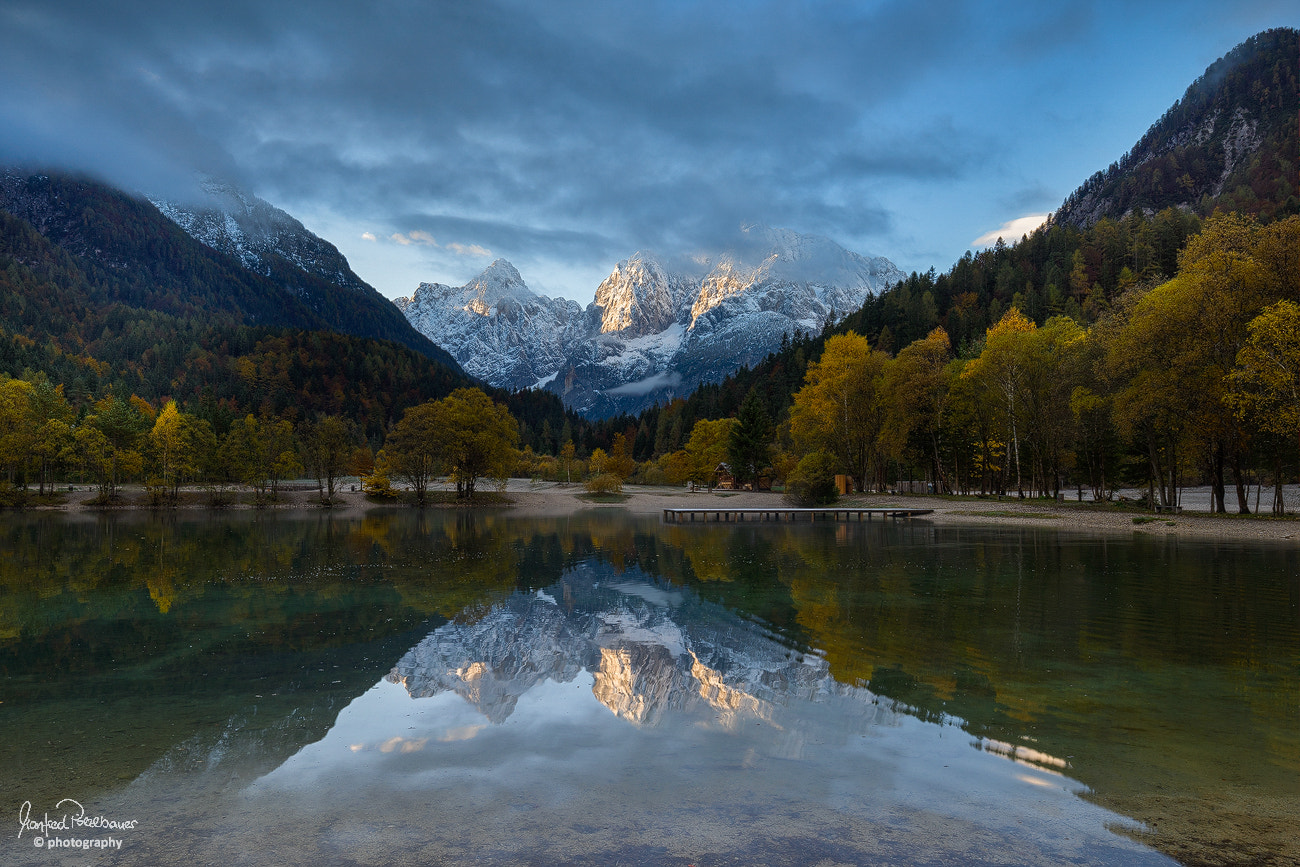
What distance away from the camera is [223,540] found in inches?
1382

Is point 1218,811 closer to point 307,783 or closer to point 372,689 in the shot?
point 307,783

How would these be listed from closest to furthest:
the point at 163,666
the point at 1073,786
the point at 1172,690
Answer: the point at 1073,786
the point at 1172,690
the point at 163,666

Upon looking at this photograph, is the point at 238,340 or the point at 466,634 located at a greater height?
the point at 238,340

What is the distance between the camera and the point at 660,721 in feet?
28.6

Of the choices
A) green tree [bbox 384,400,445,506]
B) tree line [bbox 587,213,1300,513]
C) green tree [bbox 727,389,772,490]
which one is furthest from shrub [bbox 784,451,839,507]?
green tree [bbox 384,400,445,506]

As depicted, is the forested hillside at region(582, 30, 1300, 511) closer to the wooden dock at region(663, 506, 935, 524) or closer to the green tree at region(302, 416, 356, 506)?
the wooden dock at region(663, 506, 935, 524)

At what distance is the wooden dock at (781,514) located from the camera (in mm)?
49688

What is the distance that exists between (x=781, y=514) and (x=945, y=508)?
40.2ft

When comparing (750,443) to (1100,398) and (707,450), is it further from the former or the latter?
(1100,398)

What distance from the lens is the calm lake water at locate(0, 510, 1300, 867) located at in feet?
18.3

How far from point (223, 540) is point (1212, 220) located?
55.5 metres

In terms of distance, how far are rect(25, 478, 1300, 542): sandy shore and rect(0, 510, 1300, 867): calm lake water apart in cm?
1561

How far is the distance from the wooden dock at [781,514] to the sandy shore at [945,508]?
271cm

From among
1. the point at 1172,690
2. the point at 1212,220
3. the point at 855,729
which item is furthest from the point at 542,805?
the point at 1212,220
